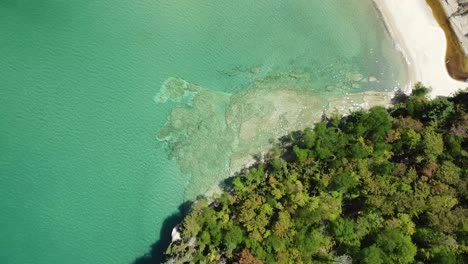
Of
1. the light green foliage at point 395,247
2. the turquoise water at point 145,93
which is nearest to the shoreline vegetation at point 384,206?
the light green foliage at point 395,247

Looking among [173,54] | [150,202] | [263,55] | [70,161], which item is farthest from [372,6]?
[70,161]

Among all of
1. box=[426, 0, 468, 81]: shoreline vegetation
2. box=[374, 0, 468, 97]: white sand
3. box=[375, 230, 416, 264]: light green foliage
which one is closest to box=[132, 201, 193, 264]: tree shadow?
box=[375, 230, 416, 264]: light green foliage

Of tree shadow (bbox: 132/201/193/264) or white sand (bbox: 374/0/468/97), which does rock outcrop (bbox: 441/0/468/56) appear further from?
tree shadow (bbox: 132/201/193/264)

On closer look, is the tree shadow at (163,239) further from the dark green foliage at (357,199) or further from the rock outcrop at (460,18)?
the rock outcrop at (460,18)

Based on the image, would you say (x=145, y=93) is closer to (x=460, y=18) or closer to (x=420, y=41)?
(x=420, y=41)

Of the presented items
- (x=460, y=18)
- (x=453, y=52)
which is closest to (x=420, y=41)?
(x=453, y=52)

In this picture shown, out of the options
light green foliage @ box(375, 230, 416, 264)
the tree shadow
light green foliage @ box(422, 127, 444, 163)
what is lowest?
light green foliage @ box(375, 230, 416, 264)

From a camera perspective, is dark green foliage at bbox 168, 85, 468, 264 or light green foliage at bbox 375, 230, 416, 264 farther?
dark green foliage at bbox 168, 85, 468, 264

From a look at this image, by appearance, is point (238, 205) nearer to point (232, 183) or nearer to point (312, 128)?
point (232, 183)
